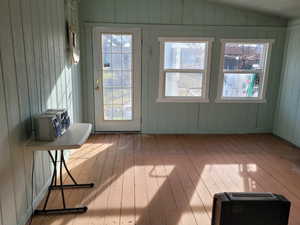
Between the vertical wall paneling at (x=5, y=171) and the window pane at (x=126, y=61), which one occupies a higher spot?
the window pane at (x=126, y=61)

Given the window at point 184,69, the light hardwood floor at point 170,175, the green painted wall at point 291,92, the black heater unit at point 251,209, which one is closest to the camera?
the black heater unit at point 251,209

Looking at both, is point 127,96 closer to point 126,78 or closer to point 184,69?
point 126,78

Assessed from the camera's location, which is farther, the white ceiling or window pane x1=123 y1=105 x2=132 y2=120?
window pane x1=123 y1=105 x2=132 y2=120

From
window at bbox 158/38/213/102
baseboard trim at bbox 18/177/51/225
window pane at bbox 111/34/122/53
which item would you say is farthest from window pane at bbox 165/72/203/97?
baseboard trim at bbox 18/177/51/225

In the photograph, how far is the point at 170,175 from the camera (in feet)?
10.1

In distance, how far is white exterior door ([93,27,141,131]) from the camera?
4.40m

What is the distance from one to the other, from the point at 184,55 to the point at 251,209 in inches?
133

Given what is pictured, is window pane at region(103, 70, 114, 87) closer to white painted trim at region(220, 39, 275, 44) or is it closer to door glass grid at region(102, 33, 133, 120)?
door glass grid at region(102, 33, 133, 120)

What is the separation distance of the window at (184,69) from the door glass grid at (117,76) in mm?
642

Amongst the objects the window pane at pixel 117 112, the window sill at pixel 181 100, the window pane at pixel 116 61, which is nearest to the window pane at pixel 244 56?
the window sill at pixel 181 100

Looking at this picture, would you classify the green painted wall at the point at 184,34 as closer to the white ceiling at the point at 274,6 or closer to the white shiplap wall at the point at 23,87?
the white ceiling at the point at 274,6

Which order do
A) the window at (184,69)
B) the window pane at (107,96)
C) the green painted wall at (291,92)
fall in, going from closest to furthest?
1. the green painted wall at (291,92)
2. the window at (184,69)
3. the window pane at (107,96)

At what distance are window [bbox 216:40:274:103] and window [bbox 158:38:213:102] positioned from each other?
0.35m

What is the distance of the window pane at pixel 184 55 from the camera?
4.50 metres
